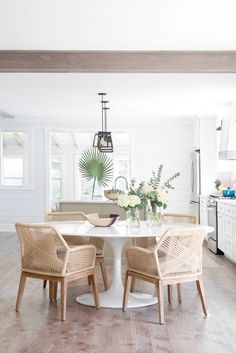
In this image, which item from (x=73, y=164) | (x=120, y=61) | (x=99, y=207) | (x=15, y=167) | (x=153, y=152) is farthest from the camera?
(x=73, y=164)

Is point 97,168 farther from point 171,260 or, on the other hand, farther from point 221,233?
point 171,260

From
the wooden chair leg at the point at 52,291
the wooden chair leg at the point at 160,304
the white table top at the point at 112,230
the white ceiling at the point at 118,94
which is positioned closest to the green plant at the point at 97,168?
the white ceiling at the point at 118,94

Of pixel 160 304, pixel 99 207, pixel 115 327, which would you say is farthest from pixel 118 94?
pixel 115 327

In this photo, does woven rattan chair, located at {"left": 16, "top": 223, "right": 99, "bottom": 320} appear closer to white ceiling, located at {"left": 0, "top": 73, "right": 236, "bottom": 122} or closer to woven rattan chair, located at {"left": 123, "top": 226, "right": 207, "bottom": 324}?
woven rattan chair, located at {"left": 123, "top": 226, "right": 207, "bottom": 324}

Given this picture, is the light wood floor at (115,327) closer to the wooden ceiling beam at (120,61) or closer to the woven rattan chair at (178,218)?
the woven rattan chair at (178,218)

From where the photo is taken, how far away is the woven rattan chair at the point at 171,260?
12.5 feet

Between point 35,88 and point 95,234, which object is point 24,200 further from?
point 95,234

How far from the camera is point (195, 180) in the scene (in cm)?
888

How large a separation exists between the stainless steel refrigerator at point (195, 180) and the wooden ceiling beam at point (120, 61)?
428cm

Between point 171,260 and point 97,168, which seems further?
point 97,168

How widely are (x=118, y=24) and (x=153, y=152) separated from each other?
242 inches

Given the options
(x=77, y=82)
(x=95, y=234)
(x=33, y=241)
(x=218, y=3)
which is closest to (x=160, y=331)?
(x=95, y=234)

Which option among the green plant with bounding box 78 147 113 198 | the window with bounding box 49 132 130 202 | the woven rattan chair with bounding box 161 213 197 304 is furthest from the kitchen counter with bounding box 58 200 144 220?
the window with bounding box 49 132 130 202

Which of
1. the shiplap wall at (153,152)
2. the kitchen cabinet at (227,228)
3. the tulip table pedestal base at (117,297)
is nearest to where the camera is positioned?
the tulip table pedestal base at (117,297)
